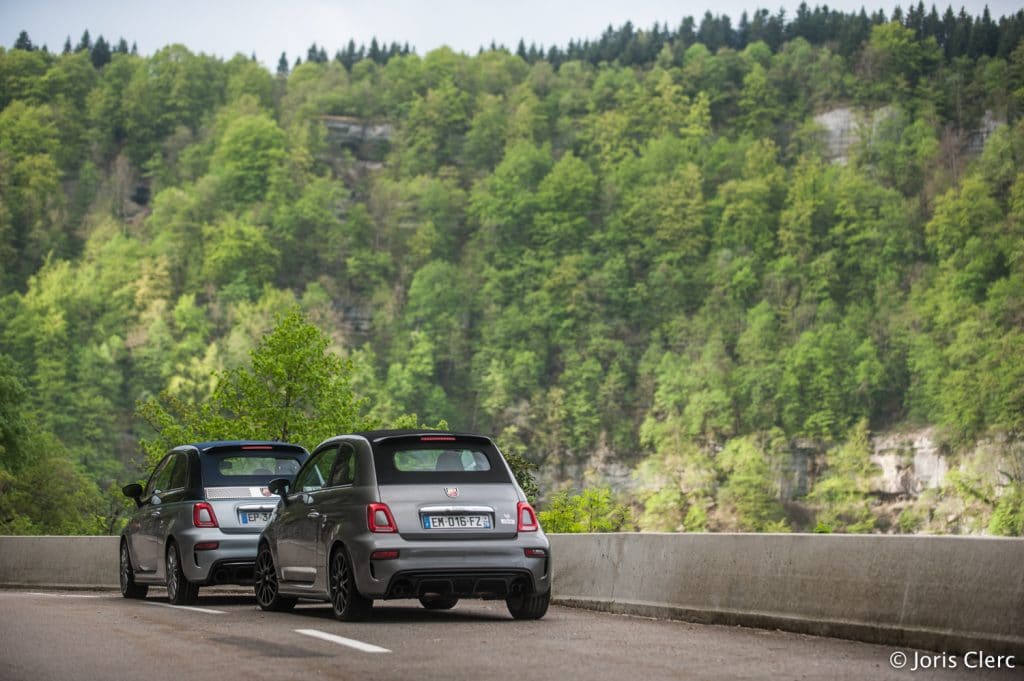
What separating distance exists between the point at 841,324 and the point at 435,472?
161 metres

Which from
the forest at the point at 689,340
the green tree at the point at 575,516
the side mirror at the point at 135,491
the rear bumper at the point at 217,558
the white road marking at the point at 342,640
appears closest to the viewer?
the white road marking at the point at 342,640

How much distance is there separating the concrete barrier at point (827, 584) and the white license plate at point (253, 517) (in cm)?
344

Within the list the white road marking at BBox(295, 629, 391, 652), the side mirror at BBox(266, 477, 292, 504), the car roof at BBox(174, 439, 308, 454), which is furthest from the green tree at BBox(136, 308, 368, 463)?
the white road marking at BBox(295, 629, 391, 652)

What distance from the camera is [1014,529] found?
364 feet

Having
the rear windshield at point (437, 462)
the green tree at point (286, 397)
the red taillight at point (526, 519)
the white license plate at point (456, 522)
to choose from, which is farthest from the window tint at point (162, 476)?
the green tree at point (286, 397)

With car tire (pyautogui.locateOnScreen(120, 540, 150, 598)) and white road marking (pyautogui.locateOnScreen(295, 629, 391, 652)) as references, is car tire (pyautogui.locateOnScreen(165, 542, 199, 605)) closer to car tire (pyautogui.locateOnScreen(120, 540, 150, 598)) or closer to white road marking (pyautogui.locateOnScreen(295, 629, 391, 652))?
car tire (pyautogui.locateOnScreen(120, 540, 150, 598))

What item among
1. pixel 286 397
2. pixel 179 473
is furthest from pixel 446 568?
pixel 286 397

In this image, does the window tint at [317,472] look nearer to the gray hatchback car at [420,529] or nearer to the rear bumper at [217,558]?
the gray hatchback car at [420,529]

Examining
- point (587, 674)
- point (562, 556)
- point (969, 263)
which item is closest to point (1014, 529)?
point (969, 263)

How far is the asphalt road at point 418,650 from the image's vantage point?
10.4 m

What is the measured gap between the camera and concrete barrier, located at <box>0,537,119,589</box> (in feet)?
83.5

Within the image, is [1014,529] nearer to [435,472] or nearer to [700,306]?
[700,306]

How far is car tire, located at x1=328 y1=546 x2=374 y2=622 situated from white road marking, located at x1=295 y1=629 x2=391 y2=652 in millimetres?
911

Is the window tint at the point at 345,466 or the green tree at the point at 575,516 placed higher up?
the window tint at the point at 345,466
